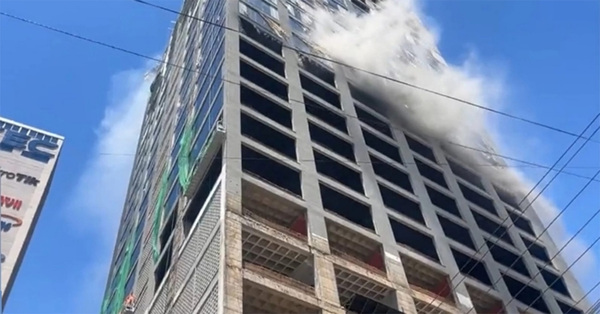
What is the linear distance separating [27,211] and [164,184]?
77.5 feet

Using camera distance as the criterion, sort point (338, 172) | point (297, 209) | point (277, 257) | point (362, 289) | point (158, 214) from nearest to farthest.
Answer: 1. point (277, 257)
2. point (362, 289)
3. point (297, 209)
4. point (338, 172)
5. point (158, 214)

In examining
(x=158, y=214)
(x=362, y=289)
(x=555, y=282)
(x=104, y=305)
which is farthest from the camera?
(x=104, y=305)

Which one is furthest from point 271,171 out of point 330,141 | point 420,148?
point 420,148

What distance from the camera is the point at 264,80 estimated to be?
3894 centimetres

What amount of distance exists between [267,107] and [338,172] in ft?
18.3

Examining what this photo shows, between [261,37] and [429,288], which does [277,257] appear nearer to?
[429,288]

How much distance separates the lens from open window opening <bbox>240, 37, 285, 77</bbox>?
40594 mm

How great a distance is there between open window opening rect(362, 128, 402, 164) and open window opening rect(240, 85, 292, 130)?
7167 mm

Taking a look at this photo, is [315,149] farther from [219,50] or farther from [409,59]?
[409,59]

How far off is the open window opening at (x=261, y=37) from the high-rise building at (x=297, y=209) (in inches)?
4.2

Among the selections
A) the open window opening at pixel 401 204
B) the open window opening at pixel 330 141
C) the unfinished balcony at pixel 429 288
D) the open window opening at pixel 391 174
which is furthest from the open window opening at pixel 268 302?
the open window opening at pixel 391 174

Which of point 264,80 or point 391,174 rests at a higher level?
point 264,80

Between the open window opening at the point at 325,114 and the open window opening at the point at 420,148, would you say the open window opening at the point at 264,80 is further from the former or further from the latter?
the open window opening at the point at 420,148

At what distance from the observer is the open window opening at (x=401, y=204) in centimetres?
3697
